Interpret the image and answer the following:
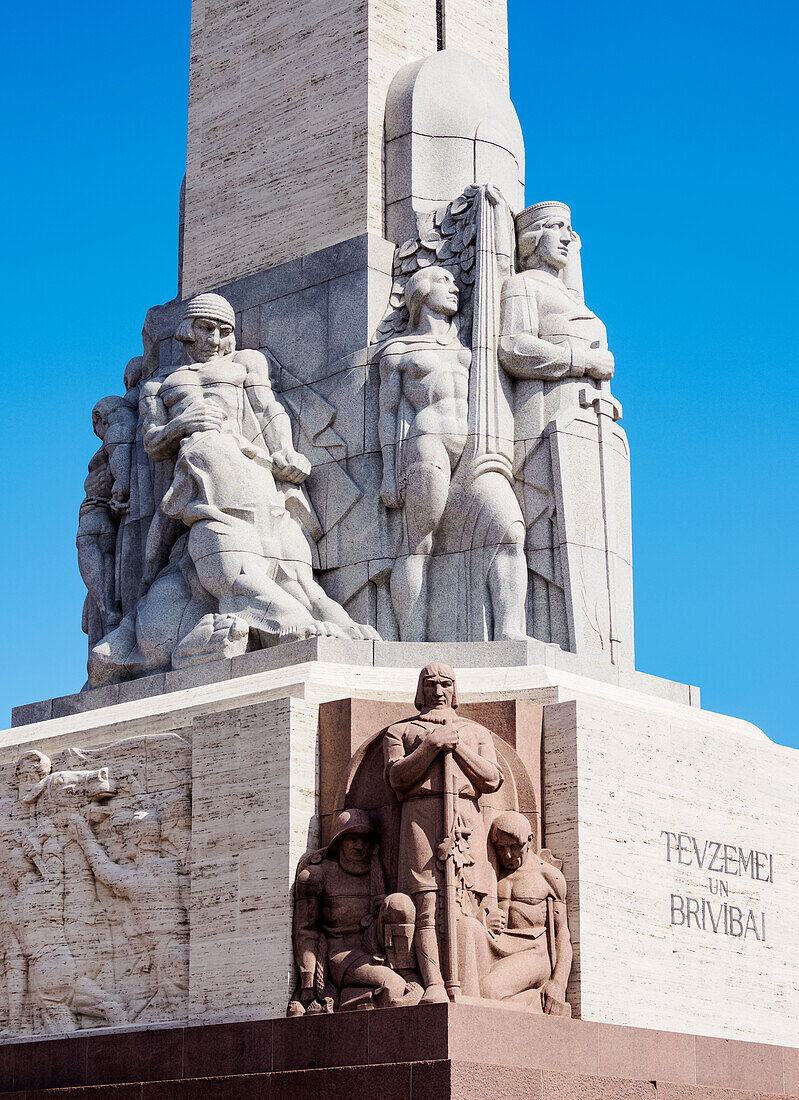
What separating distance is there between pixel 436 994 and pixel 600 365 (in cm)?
662

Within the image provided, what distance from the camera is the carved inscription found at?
49.6 ft

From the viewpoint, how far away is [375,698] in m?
15.0

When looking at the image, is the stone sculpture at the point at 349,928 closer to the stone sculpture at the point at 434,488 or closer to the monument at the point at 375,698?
the monument at the point at 375,698

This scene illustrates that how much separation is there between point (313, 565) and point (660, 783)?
4.22 metres

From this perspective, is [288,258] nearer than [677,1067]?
No

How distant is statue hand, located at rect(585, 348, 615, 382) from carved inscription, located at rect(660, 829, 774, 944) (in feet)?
14.6

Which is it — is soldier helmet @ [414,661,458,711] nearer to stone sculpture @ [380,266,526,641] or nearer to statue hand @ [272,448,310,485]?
stone sculpture @ [380,266,526,641]

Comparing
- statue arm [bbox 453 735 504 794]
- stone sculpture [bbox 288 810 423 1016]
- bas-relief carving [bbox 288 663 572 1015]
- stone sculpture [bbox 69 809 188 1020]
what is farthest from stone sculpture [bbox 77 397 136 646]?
statue arm [bbox 453 735 504 794]

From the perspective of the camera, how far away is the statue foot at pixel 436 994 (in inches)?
513

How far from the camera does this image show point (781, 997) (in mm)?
15781

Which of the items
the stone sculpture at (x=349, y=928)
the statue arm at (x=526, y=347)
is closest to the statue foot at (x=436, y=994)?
the stone sculpture at (x=349, y=928)

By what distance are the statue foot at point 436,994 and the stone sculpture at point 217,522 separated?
3.98m

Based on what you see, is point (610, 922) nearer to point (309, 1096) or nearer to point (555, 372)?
point (309, 1096)

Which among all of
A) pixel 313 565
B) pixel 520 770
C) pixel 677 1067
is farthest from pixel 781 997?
pixel 313 565
